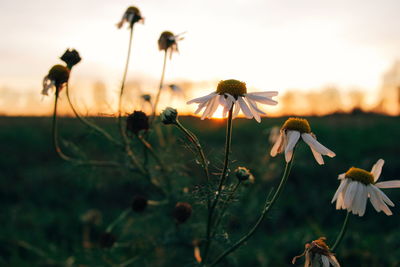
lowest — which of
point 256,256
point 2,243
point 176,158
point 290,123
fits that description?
point 2,243

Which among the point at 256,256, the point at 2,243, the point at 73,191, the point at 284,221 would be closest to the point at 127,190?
the point at 73,191

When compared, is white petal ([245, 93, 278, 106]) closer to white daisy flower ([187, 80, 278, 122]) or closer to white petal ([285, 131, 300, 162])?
white daisy flower ([187, 80, 278, 122])

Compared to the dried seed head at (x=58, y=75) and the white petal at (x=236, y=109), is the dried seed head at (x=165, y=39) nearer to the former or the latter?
the dried seed head at (x=58, y=75)

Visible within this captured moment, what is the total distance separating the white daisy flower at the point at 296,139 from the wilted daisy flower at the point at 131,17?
1197mm

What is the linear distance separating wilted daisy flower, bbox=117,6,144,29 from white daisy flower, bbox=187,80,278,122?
3.25 feet

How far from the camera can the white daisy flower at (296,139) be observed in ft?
3.67

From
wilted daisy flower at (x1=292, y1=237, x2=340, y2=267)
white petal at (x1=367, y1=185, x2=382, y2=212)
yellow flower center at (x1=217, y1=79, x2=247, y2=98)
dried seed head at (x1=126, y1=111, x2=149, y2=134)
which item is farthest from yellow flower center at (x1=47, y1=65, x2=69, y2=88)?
white petal at (x1=367, y1=185, x2=382, y2=212)

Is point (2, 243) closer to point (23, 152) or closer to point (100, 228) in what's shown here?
point (100, 228)

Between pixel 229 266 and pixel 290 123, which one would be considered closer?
pixel 290 123

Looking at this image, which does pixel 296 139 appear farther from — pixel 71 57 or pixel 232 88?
pixel 71 57

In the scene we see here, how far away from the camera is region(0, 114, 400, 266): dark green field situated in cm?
207

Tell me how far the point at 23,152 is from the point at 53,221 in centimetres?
296

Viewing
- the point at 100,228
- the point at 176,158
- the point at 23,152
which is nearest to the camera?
the point at 176,158

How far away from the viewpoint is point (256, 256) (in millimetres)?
2963
